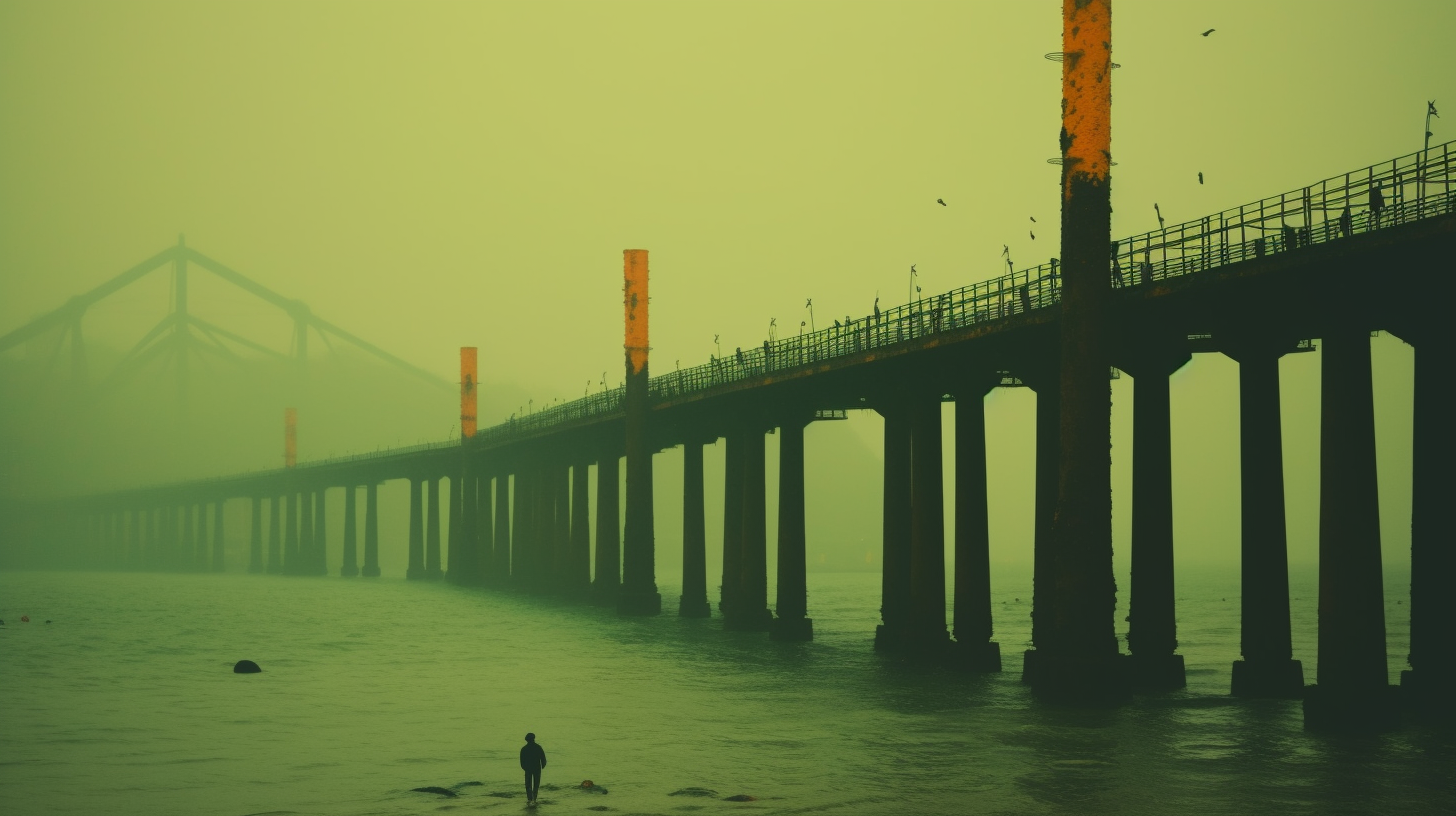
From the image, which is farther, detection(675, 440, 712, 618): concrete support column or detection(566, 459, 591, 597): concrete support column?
detection(566, 459, 591, 597): concrete support column

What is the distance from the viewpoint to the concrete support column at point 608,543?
95.1 m

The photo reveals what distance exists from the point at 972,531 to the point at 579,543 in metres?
57.2

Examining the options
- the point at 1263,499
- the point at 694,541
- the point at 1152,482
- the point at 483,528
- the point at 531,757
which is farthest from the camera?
the point at 483,528

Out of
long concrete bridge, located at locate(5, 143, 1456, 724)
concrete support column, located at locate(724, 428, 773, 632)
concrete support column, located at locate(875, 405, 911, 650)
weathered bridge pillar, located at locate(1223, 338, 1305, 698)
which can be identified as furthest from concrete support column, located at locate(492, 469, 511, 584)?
weathered bridge pillar, located at locate(1223, 338, 1305, 698)

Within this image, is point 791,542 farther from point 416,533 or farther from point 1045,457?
point 416,533

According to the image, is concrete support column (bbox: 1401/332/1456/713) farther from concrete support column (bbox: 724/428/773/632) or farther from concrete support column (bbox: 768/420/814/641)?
concrete support column (bbox: 724/428/773/632)

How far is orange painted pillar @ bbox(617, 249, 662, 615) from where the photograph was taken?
83812 mm

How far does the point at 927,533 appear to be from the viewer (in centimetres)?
5222

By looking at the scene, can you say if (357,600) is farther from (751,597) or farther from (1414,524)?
(1414,524)

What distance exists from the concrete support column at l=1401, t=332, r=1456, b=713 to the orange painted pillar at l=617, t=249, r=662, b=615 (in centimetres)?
5067

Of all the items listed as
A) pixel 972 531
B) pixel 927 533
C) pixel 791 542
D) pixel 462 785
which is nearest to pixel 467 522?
pixel 791 542

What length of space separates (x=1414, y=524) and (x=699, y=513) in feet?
156

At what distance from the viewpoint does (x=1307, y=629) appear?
108 metres

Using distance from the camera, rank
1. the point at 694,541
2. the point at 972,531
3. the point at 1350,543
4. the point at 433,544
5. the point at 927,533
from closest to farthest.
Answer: the point at 1350,543 → the point at 972,531 → the point at 927,533 → the point at 694,541 → the point at 433,544
